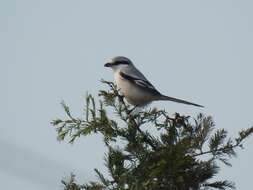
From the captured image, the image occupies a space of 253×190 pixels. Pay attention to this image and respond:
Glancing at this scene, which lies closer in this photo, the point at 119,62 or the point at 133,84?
the point at 133,84

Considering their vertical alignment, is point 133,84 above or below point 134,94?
above

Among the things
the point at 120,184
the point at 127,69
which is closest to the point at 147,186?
the point at 120,184

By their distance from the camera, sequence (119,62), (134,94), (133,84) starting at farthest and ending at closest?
(119,62) < (133,84) < (134,94)

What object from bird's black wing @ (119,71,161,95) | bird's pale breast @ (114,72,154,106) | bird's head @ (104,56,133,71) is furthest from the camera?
bird's head @ (104,56,133,71)

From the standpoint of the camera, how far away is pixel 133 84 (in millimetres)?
7465

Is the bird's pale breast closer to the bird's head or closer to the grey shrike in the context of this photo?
the grey shrike

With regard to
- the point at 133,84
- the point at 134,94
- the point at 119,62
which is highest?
the point at 119,62

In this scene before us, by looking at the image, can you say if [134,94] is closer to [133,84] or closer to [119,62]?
[133,84]

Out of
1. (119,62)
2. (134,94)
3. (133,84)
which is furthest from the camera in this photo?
(119,62)

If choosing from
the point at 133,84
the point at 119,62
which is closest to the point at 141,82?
the point at 133,84

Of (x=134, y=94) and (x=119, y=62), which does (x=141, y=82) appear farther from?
(x=119, y=62)

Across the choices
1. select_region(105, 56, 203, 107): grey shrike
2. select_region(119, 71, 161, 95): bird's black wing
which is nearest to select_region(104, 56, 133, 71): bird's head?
select_region(105, 56, 203, 107): grey shrike

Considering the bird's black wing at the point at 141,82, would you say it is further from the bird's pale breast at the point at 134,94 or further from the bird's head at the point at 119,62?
the bird's head at the point at 119,62

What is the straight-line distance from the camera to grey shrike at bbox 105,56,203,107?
7243 mm
